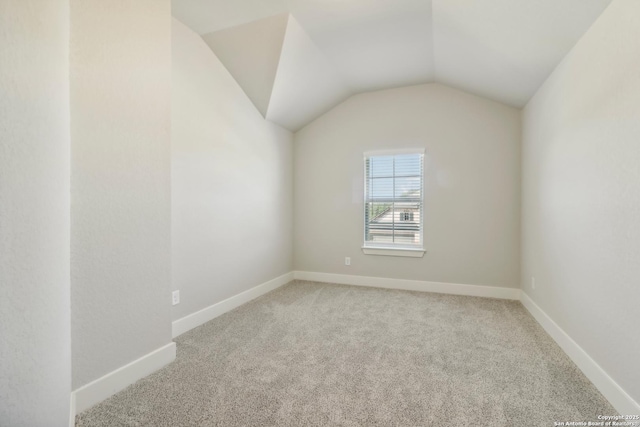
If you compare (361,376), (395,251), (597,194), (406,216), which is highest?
(597,194)

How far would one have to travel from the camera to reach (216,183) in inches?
118

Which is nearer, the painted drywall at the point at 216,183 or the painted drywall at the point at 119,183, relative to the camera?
the painted drywall at the point at 119,183

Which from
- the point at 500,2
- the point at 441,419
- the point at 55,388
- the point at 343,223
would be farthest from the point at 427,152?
the point at 55,388

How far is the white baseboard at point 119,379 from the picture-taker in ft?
5.16

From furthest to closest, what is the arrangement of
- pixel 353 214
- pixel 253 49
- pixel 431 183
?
pixel 353 214, pixel 431 183, pixel 253 49

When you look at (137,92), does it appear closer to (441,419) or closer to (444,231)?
(441,419)

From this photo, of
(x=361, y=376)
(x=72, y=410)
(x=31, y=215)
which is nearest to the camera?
(x=31, y=215)

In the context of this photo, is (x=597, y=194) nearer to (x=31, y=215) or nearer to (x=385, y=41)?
(x=385, y=41)

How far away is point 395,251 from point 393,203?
→ 0.65m

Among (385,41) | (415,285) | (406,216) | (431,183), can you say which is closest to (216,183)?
(385,41)

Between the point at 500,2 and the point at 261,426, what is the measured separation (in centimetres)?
286

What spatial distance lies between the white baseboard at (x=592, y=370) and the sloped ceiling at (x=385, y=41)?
Result: 2097 millimetres

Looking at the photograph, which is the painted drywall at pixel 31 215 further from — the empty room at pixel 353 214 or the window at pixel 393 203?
the window at pixel 393 203

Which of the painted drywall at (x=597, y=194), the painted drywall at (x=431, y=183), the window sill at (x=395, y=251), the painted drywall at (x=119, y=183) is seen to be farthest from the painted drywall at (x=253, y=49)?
the window sill at (x=395, y=251)
